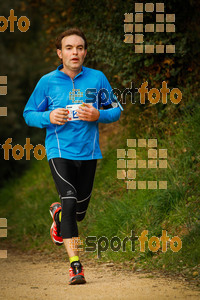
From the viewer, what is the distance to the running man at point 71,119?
18.8 ft

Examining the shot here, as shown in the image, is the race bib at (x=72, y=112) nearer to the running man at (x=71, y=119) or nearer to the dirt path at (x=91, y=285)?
the running man at (x=71, y=119)

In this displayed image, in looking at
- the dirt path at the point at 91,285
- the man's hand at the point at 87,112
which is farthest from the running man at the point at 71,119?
the dirt path at the point at 91,285

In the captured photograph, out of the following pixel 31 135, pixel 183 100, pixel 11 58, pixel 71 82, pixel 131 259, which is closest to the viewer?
pixel 71 82

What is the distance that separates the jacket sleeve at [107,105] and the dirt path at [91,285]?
5.15 feet

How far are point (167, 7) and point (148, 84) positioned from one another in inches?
45.1

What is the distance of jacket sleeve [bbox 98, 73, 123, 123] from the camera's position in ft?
19.4

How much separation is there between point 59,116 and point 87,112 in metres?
0.26

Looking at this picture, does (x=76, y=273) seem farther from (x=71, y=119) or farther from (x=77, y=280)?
(x=71, y=119)

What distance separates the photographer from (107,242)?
298 inches

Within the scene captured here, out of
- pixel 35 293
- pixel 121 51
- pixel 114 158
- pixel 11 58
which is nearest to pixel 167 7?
pixel 121 51

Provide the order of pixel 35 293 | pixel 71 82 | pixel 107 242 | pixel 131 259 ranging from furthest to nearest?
pixel 107 242, pixel 131 259, pixel 71 82, pixel 35 293

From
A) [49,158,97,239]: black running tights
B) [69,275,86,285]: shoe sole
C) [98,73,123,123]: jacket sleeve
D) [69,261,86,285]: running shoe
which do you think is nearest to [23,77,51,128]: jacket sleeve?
[49,158,97,239]: black running tights

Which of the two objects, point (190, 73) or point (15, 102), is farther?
point (15, 102)

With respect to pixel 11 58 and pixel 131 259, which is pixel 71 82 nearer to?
pixel 131 259
